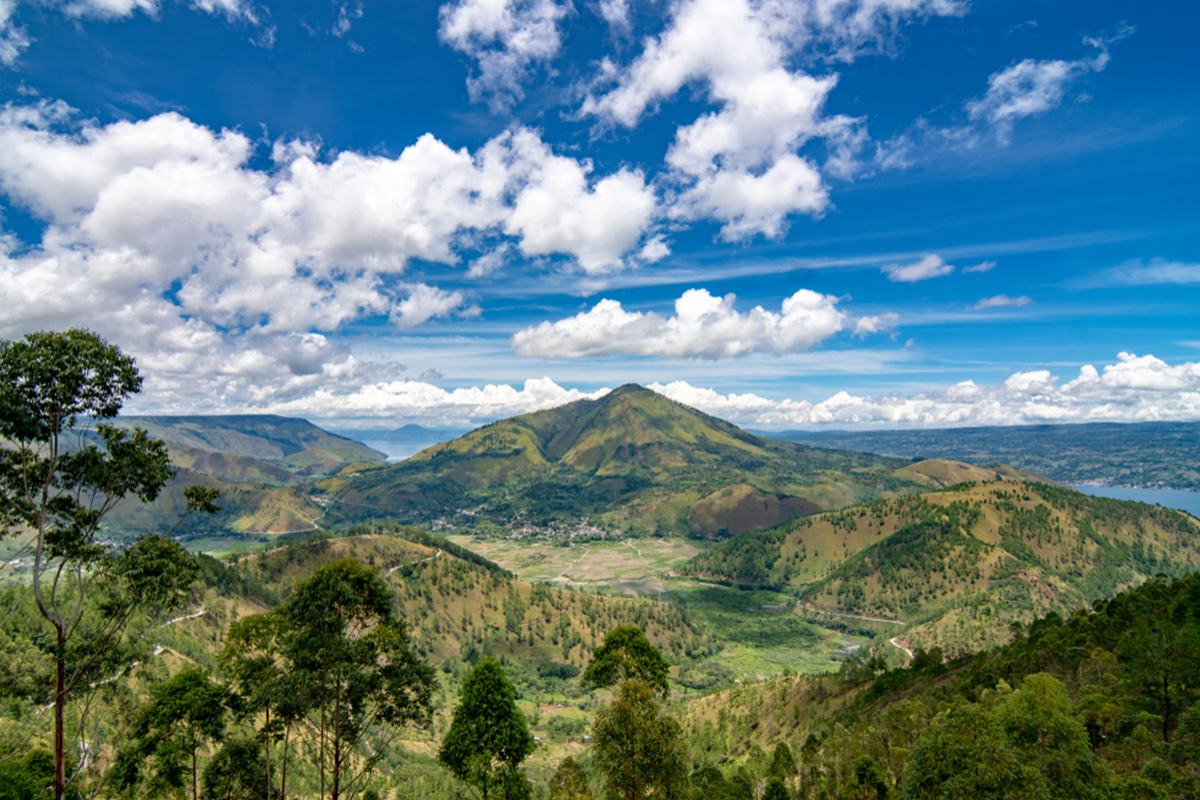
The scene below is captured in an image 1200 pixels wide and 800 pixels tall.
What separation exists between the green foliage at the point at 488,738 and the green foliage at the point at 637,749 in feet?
35.2

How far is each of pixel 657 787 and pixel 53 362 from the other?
130 feet

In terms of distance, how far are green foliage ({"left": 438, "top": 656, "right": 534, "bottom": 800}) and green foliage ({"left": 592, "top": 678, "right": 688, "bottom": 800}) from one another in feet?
35.2

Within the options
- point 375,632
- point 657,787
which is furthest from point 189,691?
point 657,787

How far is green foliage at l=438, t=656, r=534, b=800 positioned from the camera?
43.6m

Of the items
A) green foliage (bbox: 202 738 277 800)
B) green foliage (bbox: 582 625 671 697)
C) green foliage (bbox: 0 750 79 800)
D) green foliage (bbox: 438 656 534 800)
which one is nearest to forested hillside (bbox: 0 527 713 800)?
green foliage (bbox: 0 750 79 800)

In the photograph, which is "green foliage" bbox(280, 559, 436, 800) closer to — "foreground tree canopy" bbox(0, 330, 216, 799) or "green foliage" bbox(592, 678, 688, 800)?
"foreground tree canopy" bbox(0, 330, 216, 799)

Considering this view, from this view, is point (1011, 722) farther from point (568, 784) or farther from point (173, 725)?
point (173, 725)

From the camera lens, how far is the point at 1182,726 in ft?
157

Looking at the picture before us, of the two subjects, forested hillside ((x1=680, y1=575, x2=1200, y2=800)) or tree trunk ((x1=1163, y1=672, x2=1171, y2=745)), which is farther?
tree trunk ((x1=1163, y1=672, x2=1171, y2=745))

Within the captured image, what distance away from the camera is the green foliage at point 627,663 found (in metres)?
Answer: 48.2

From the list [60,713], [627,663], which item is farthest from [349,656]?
[627,663]

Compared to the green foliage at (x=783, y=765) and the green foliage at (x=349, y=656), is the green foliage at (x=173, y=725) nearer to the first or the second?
the green foliage at (x=349, y=656)

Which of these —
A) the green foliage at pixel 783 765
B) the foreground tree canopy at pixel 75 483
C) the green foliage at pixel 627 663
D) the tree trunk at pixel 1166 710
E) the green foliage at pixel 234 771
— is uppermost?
the foreground tree canopy at pixel 75 483

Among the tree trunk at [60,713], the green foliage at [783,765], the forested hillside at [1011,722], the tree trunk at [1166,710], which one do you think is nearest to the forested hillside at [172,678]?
the tree trunk at [60,713]
